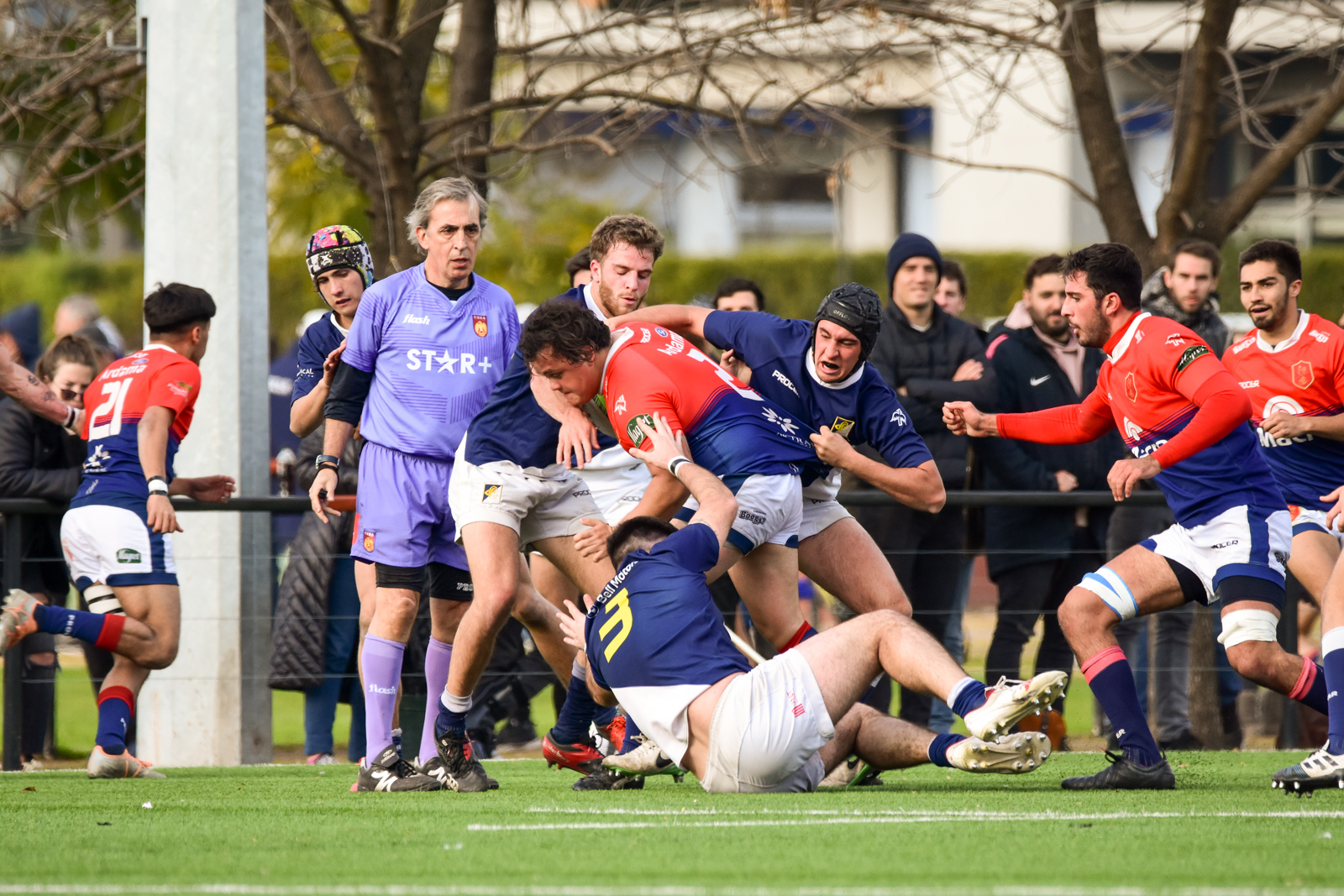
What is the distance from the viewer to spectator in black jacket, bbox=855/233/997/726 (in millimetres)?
8820

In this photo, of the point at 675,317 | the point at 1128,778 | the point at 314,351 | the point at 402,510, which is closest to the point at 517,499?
the point at 402,510

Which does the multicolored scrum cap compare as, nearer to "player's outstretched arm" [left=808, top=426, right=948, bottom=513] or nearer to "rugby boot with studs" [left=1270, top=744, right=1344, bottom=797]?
"player's outstretched arm" [left=808, top=426, right=948, bottom=513]

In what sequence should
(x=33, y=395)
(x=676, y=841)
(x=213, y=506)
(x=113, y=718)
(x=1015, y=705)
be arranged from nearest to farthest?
1. (x=676, y=841)
2. (x=1015, y=705)
3. (x=113, y=718)
4. (x=33, y=395)
5. (x=213, y=506)

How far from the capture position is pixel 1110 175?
10195 millimetres

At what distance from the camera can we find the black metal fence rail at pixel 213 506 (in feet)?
27.3

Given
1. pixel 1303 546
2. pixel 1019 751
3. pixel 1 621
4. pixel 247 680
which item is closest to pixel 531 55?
pixel 247 680

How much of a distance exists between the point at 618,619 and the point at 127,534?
9.18 feet

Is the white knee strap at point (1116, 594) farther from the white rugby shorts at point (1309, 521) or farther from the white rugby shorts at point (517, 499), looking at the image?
the white rugby shorts at point (517, 499)

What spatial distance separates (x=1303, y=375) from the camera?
23.3ft

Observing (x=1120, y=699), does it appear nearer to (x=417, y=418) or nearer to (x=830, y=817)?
(x=830, y=817)

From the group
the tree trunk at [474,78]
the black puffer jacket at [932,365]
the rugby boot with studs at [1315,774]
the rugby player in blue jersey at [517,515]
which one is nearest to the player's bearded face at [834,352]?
the rugby player in blue jersey at [517,515]

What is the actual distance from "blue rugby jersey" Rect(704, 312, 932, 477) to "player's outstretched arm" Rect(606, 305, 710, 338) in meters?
0.11

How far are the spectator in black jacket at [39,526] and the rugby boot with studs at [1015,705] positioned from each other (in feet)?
16.6

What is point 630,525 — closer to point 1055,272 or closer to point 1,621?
point 1,621
